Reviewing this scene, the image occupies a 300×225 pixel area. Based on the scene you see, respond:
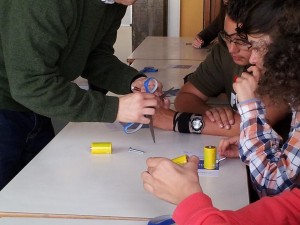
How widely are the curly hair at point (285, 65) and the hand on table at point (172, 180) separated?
275 mm

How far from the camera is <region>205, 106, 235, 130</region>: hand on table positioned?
1.77 metres

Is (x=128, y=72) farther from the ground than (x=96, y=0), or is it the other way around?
(x=96, y=0)

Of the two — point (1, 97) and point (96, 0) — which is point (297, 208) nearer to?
point (96, 0)

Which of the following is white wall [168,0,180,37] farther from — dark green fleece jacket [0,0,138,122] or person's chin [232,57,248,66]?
dark green fleece jacket [0,0,138,122]

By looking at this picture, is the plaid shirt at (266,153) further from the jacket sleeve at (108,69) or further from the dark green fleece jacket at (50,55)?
the jacket sleeve at (108,69)

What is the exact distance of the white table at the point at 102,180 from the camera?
1185 mm

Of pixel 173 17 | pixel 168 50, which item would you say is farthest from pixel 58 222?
pixel 173 17

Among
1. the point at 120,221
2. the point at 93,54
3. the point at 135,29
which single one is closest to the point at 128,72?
the point at 93,54

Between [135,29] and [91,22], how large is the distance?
4.08 m

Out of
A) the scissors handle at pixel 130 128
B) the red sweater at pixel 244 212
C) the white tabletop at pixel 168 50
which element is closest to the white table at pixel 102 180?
the scissors handle at pixel 130 128

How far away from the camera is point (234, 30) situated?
1.85 metres

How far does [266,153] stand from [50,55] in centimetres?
68

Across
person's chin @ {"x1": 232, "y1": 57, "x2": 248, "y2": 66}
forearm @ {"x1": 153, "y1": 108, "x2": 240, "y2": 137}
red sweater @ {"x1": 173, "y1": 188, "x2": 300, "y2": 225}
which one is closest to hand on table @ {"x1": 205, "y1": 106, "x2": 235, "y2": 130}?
forearm @ {"x1": 153, "y1": 108, "x2": 240, "y2": 137}

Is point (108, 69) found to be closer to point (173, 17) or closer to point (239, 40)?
point (239, 40)
